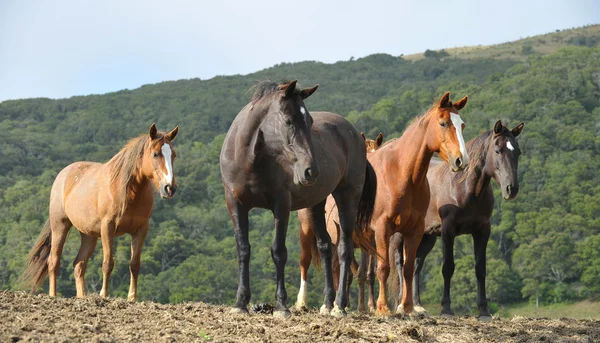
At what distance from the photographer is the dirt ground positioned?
255 inches

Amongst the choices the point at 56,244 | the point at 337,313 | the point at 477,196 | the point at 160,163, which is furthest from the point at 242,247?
the point at 56,244

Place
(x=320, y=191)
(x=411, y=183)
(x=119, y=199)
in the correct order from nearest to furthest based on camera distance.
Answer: (x=320, y=191), (x=411, y=183), (x=119, y=199)

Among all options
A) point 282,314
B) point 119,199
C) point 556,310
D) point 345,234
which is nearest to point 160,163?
point 119,199

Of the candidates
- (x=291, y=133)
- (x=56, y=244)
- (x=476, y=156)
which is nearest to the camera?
(x=291, y=133)

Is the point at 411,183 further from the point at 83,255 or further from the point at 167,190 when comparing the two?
the point at 83,255

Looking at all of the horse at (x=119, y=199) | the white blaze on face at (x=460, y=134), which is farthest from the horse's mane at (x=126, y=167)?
the white blaze on face at (x=460, y=134)

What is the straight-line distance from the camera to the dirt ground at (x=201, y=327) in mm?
6473

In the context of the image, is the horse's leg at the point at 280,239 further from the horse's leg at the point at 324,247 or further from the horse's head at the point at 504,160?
the horse's head at the point at 504,160

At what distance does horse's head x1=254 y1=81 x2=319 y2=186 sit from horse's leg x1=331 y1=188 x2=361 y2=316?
157 centimetres

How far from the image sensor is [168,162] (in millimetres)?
10883

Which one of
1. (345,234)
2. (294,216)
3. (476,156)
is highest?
(294,216)

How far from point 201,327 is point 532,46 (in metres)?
136

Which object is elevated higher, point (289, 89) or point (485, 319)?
point (289, 89)

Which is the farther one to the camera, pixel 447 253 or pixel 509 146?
pixel 447 253
